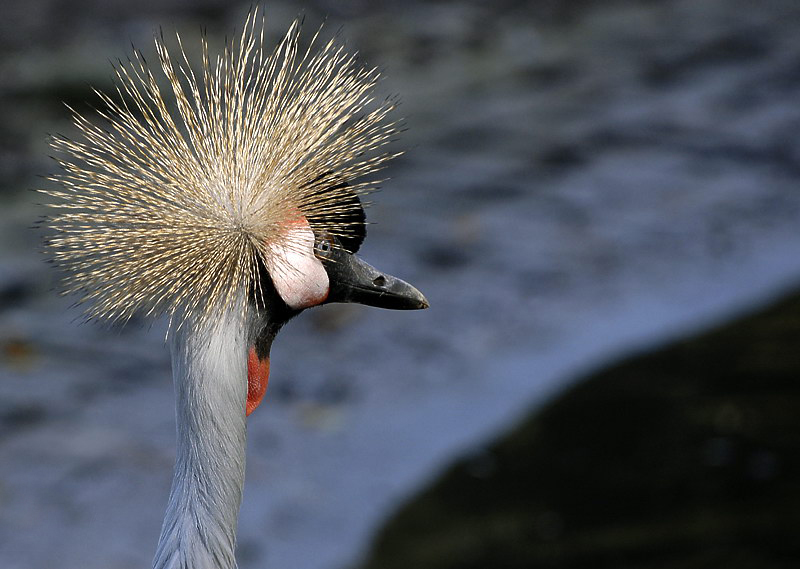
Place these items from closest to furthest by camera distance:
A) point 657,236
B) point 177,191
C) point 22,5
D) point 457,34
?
point 177,191 → point 657,236 → point 22,5 → point 457,34

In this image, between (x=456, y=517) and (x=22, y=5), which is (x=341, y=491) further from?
(x=22, y=5)

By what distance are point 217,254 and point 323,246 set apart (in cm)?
19

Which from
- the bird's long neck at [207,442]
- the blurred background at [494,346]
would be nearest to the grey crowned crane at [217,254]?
the bird's long neck at [207,442]

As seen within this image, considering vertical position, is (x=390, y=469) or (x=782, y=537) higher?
(x=390, y=469)

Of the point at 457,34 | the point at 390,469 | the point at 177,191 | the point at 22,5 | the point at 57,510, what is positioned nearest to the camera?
the point at 177,191

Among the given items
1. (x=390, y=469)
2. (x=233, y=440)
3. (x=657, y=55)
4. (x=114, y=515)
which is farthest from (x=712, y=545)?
(x=657, y=55)

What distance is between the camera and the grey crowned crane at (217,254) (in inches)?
69.8

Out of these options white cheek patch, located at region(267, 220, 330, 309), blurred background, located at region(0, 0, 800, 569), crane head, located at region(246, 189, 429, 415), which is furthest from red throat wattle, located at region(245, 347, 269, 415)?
blurred background, located at region(0, 0, 800, 569)

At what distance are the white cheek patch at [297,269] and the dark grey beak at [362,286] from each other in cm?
4

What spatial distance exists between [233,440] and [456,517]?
1.90 m

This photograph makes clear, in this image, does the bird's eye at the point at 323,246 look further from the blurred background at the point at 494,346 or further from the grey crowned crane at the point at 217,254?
the blurred background at the point at 494,346

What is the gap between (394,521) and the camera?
3562 millimetres

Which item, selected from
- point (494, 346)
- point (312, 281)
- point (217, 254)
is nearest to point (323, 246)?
point (312, 281)

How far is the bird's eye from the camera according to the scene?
1.88 meters
